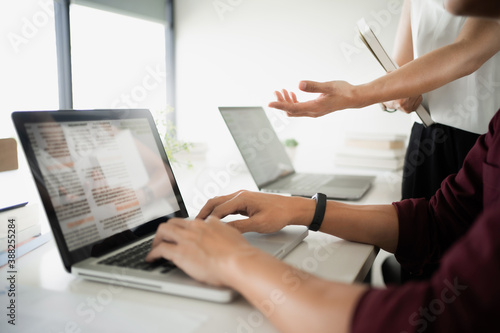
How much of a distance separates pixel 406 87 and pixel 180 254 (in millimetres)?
795

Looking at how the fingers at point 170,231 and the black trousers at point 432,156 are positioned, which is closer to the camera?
the fingers at point 170,231

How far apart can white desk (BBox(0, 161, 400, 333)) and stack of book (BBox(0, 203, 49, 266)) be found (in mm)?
43

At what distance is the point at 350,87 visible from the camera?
1080 mm

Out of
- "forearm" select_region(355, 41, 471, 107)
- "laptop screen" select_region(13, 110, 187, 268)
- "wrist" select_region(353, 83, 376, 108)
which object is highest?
"forearm" select_region(355, 41, 471, 107)

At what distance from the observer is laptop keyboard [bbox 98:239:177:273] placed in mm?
668

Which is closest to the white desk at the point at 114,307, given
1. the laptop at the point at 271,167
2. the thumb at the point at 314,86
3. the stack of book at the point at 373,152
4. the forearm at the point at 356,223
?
the forearm at the point at 356,223

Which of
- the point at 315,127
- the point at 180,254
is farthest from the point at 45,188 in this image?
the point at 315,127

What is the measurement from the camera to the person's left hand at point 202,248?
0.60 meters

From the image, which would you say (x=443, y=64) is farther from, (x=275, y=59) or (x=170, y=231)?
(x=275, y=59)

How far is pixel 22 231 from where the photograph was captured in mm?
844

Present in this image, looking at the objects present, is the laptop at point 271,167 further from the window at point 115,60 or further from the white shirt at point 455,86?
the window at point 115,60

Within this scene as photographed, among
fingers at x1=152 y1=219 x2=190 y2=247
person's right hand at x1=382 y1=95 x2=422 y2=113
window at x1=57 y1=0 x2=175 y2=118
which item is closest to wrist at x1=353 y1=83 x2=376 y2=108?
person's right hand at x1=382 y1=95 x2=422 y2=113

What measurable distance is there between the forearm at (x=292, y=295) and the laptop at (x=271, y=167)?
88 centimetres

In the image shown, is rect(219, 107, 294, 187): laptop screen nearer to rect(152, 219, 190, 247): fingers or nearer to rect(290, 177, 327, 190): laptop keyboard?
rect(290, 177, 327, 190): laptop keyboard
